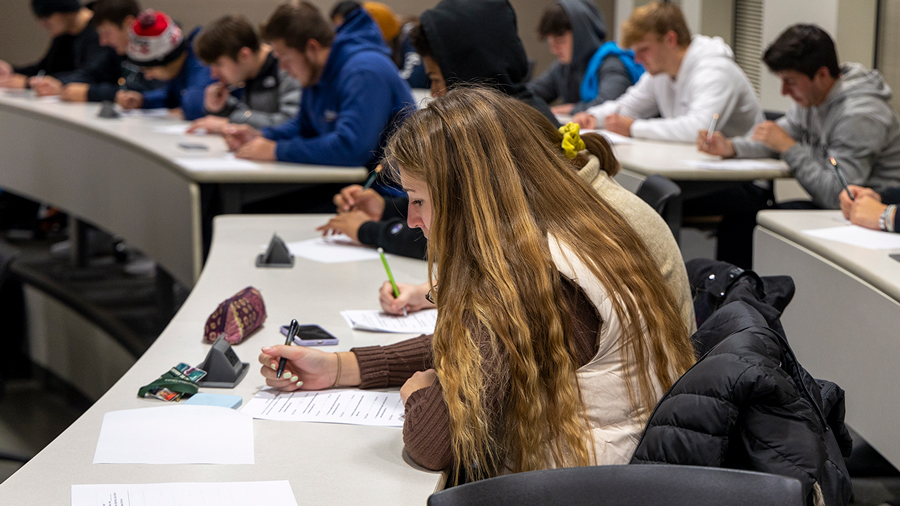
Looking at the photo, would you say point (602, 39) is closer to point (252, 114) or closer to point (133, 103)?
point (252, 114)

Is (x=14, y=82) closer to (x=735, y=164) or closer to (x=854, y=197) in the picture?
(x=735, y=164)

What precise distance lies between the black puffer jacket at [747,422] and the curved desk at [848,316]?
97 centimetres

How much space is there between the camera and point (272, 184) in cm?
302

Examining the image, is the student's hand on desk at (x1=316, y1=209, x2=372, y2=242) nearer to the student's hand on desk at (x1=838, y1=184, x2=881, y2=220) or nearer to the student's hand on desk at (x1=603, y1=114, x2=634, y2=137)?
the student's hand on desk at (x1=838, y1=184, x2=881, y2=220)

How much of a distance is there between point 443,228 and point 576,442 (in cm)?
32

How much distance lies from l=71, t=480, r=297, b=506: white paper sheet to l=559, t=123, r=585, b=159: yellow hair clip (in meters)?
0.67

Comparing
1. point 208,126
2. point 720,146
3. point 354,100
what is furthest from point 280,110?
point 720,146

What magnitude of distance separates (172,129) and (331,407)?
Answer: 3.00m

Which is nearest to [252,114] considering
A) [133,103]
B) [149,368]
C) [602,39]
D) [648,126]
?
[133,103]

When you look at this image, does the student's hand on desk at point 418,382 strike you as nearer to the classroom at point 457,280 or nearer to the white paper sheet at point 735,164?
the classroom at point 457,280

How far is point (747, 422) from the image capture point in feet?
2.94

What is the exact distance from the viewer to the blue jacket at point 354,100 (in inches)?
120

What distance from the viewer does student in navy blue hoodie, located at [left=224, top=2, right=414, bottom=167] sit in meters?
3.06

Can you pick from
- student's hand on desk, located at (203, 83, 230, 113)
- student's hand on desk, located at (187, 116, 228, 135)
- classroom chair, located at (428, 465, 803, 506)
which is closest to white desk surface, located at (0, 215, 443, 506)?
classroom chair, located at (428, 465, 803, 506)
